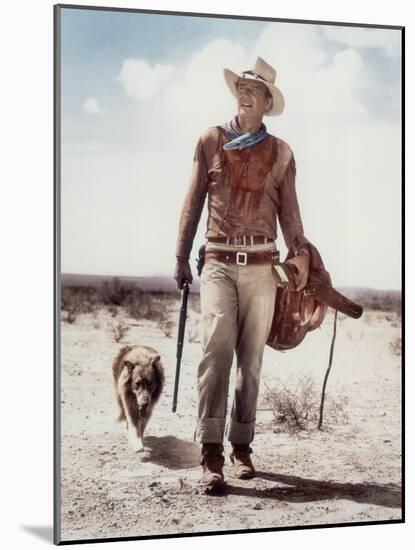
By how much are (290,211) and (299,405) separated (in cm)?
106

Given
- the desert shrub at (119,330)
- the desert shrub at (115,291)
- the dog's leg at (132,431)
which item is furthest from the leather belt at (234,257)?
the dog's leg at (132,431)

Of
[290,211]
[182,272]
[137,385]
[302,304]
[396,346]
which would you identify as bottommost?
[137,385]

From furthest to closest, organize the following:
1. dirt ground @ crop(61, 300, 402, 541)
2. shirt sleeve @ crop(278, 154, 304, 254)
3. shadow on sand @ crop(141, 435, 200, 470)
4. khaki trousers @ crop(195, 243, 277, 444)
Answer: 1. shirt sleeve @ crop(278, 154, 304, 254)
2. khaki trousers @ crop(195, 243, 277, 444)
3. shadow on sand @ crop(141, 435, 200, 470)
4. dirt ground @ crop(61, 300, 402, 541)

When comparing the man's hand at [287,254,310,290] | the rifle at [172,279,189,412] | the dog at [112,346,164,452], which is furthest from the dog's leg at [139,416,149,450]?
the man's hand at [287,254,310,290]

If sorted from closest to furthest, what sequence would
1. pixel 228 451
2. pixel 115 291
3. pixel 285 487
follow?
pixel 115 291 → pixel 228 451 → pixel 285 487

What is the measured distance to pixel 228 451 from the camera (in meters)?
6.96

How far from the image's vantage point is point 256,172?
6961 mm

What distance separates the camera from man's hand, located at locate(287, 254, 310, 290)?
7.11m

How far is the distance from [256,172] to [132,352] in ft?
3.80

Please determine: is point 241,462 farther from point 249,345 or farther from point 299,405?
point 249,345

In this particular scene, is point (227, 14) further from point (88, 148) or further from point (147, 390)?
point (147, 390)

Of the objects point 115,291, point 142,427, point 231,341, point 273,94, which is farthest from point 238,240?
point 142,427

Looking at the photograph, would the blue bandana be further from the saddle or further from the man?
the saddle

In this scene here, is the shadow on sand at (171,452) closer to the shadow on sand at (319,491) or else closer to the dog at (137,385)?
the dog at (137,385)
